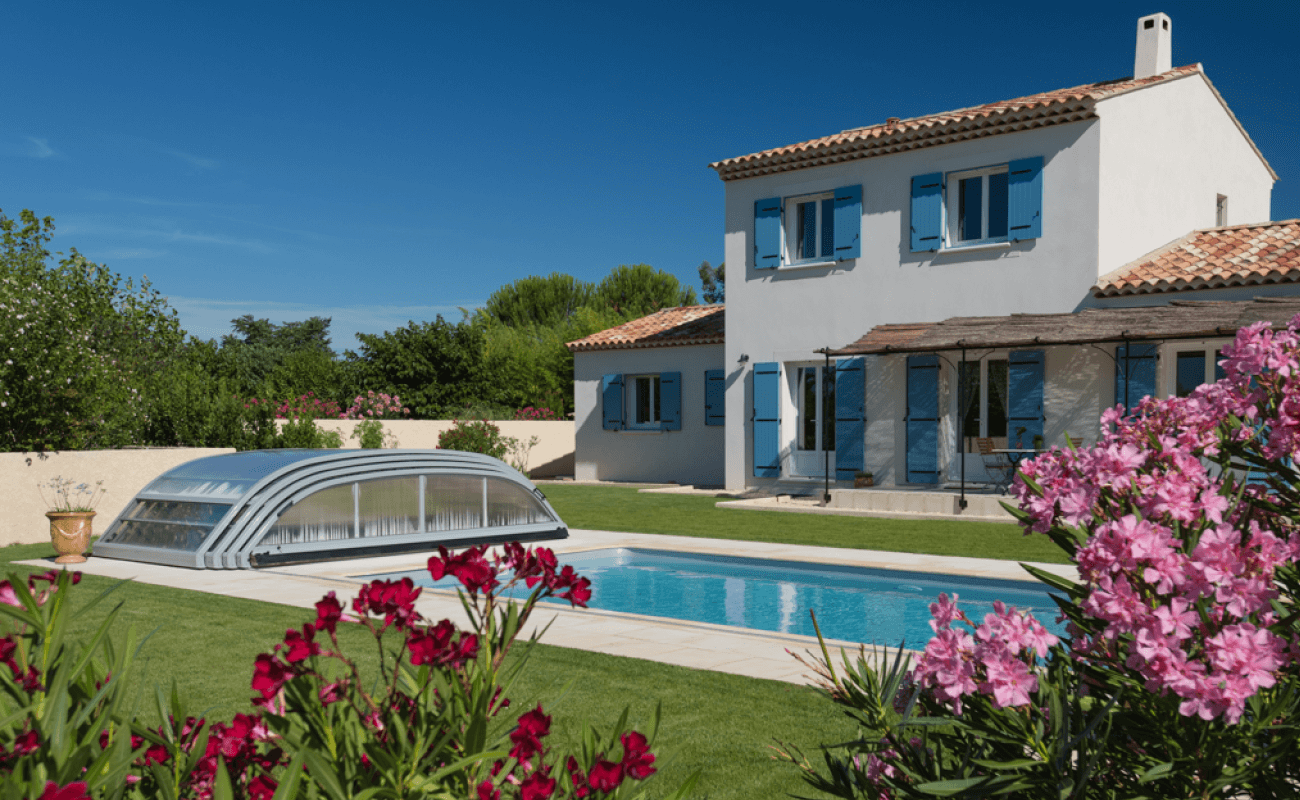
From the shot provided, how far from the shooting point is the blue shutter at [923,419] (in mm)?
17016

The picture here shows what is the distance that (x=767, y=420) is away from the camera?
1917cm

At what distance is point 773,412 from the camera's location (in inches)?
752

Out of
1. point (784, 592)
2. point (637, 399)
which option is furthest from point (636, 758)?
point (637, 399)

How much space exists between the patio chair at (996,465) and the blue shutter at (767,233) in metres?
5.25

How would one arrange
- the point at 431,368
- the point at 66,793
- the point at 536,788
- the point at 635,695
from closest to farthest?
the point at 66,793 → the point at 536,788 → the point at 635,695 → the point at 431,368

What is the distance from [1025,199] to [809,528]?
6.84m

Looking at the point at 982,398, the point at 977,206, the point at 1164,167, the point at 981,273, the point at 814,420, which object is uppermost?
the point at 1164,167

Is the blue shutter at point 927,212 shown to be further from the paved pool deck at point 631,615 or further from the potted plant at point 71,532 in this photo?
the potted plant at point 71,532

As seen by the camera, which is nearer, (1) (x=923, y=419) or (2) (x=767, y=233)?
(1) (x=923, y=419)

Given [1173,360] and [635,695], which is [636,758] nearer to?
[635,695]

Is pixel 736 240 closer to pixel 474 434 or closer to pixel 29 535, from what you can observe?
pixel 474 434

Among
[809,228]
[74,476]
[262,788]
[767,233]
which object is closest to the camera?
[262,788]

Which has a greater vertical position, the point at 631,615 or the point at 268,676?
the point at 268,676

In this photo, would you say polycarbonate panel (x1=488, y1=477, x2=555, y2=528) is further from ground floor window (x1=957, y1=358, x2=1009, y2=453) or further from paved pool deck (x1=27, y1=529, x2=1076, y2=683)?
ground floor window (x1=957, y1=358, x2=1009, y2=453)
